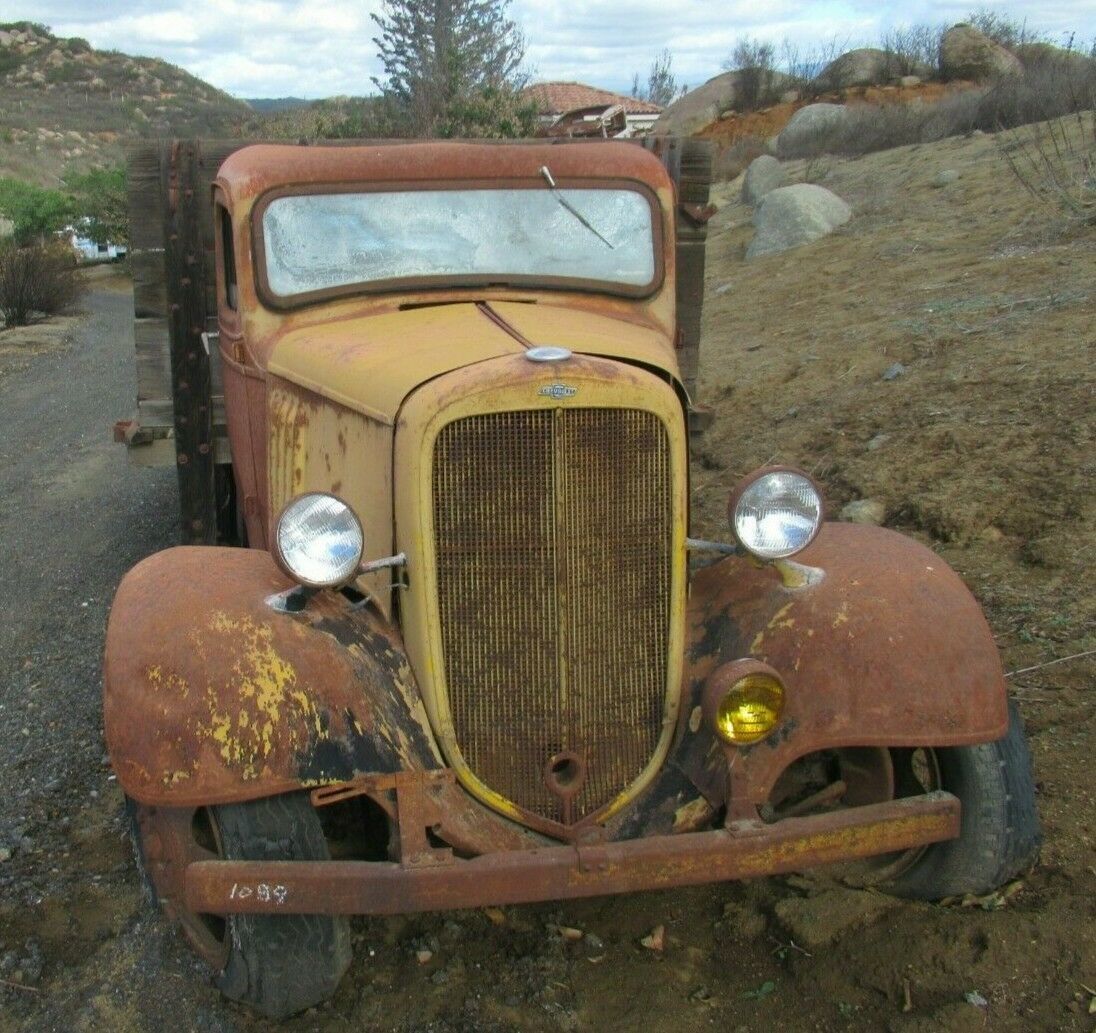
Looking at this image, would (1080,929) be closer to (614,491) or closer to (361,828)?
(614,491)

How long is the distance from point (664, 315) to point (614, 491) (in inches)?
61.3

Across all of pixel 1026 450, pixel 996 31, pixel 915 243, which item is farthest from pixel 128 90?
pixel 1026 450

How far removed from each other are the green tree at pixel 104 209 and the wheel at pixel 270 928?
24161 mm

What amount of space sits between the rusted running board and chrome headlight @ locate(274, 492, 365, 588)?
0.69 m

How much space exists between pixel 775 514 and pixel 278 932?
1597mm

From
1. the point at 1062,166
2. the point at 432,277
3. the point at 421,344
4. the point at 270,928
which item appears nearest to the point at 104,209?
the point at 1062,166

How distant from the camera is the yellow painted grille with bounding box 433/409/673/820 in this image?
9.75 feet

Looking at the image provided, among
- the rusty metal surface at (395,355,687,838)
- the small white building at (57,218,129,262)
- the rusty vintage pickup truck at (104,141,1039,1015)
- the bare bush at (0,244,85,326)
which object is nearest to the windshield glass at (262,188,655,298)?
the rusty vintage pickup truck at (104,141,1039,1015)

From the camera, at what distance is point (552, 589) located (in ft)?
9.87

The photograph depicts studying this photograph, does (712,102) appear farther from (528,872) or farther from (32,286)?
(528,872)

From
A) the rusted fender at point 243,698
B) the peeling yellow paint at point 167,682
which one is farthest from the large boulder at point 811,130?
the peeling yellow paint at point 167,682

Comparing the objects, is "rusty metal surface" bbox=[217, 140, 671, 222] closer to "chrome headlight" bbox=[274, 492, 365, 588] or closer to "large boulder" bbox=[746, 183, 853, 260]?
"chrome headlight" bbox=[274, 492, 365, 588]

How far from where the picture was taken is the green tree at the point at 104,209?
25.7 meters

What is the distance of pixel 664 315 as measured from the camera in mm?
4426
